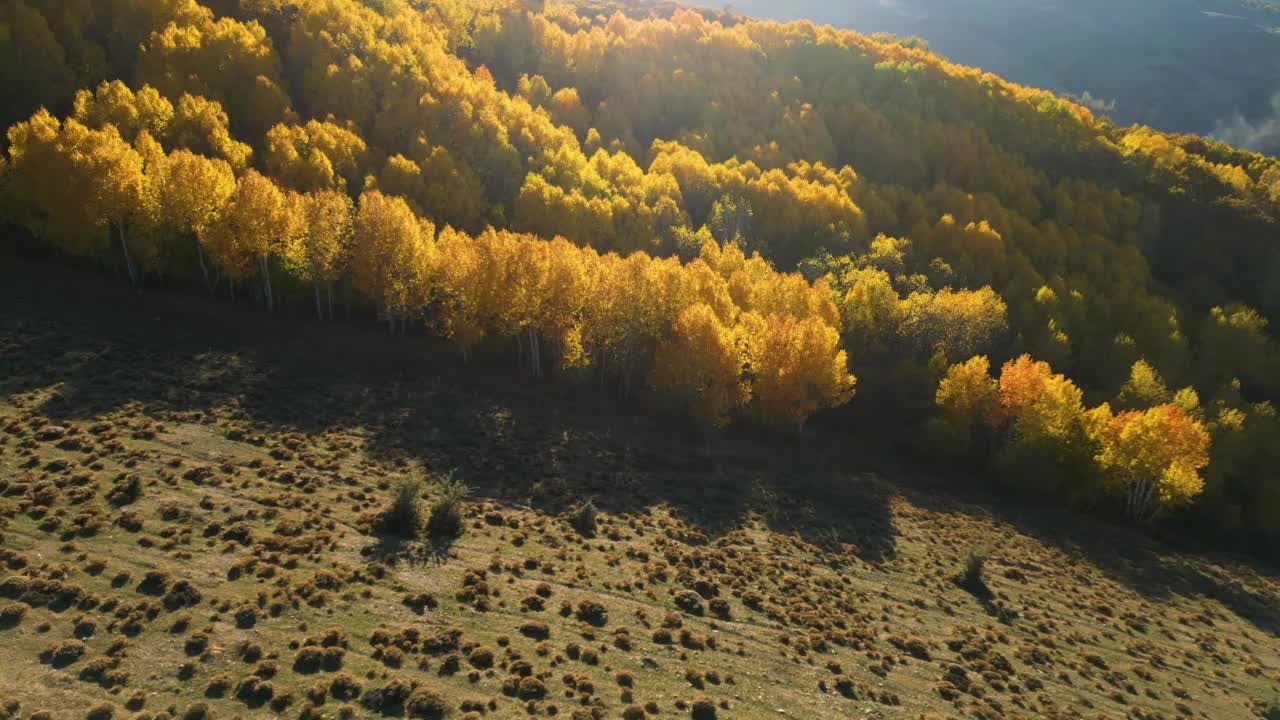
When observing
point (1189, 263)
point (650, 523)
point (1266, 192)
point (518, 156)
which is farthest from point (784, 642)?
point (1266, 192)

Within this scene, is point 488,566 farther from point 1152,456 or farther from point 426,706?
point 1152,456

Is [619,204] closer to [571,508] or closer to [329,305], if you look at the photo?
[329,305]

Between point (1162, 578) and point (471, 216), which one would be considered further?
point (471, 216)

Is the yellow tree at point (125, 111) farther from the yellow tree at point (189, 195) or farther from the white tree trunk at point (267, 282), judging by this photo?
the white tree trunk at point (267, 282)

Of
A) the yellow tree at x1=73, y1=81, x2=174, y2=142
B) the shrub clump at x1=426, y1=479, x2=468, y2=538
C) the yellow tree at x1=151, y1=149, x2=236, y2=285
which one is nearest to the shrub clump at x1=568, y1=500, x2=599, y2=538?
the shrub clump at x1=426, y1=479, x2=468, y2=538

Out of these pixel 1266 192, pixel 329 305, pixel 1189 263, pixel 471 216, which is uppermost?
pixel 1266 192

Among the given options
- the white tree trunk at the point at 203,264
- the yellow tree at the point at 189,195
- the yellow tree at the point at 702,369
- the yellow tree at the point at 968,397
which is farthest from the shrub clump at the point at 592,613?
the yellow tree at the point at 189,195
